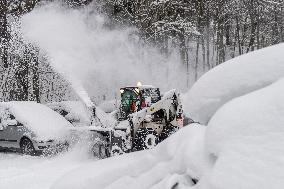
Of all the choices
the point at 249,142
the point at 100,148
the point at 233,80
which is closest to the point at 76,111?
the point at 100,148

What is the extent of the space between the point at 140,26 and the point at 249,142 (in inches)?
985

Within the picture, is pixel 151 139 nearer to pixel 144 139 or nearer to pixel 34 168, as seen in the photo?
pixel 144 139

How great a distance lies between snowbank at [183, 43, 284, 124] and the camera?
3016 millimetres

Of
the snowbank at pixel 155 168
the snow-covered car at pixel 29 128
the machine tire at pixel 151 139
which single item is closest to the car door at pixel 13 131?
the snow-covered car at pixel 29 128

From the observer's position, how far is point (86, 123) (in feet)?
49.9

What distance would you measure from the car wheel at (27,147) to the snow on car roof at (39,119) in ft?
1.24

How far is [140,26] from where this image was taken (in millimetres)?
27219

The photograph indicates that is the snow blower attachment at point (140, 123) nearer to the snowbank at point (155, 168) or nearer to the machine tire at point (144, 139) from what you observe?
the machine tire at point (144, 139)

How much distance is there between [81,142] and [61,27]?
1144cm

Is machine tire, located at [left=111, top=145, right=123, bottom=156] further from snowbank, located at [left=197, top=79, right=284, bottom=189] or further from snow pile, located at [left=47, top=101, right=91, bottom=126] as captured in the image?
snowbank, located at [left=197, top=79, right=284, bottom=189]

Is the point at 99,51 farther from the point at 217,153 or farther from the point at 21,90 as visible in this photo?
the point at 217,153

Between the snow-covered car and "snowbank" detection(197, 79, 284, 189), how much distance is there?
10.3 m

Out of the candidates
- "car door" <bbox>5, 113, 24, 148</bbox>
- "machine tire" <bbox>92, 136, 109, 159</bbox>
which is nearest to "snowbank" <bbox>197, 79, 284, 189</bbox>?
"machine tire" <bbox>92, 136, 109, 159</bbox>

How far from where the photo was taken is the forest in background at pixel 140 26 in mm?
22906
